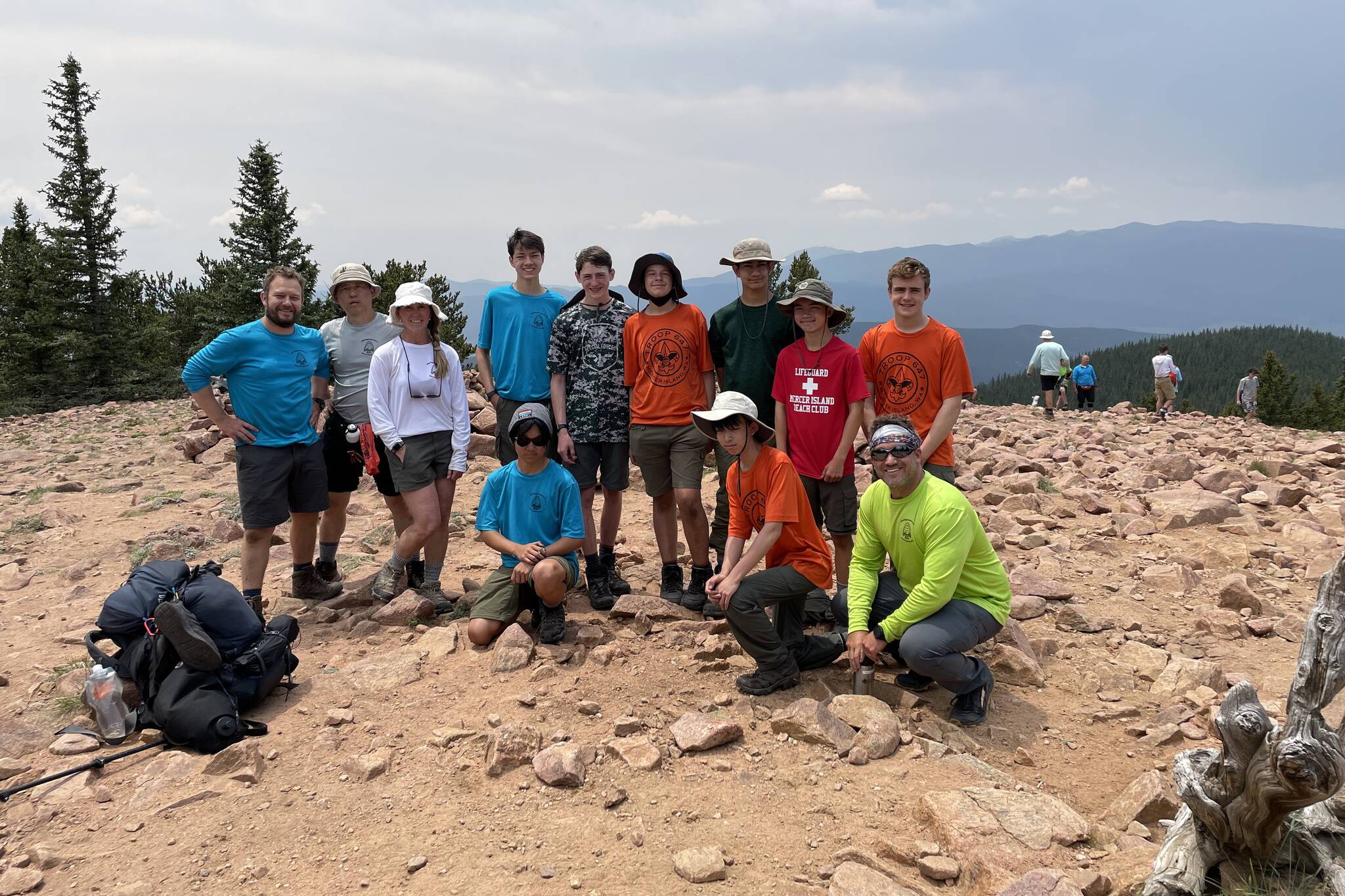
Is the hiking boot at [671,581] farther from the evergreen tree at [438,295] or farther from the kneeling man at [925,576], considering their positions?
the evergreen tree at [438,295]

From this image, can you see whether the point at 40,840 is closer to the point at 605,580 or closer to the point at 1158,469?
the point at 605,580

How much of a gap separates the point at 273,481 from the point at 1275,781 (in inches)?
228

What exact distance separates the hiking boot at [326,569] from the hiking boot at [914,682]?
180 inches

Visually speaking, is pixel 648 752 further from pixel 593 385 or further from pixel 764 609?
pixel 593 385

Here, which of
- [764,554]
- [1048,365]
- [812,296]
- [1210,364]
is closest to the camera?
[764,554]

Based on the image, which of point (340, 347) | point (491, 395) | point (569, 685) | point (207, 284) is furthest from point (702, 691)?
point (207, 284)

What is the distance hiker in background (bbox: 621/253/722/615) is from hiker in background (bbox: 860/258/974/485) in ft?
3.83

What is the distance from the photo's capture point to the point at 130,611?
4453mm

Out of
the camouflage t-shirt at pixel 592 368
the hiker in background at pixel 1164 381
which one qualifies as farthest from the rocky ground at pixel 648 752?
the hiker in background at pixel 1164 381

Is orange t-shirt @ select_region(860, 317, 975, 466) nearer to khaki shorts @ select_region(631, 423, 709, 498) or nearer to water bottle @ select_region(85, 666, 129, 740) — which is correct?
khaki shorts @ select_region(631, 423, 709, 498)

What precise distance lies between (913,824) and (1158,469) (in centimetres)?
917

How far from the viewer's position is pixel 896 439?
420 cm

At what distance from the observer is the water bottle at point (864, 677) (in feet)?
14.7

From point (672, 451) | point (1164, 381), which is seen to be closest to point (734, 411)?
point (672, 451)
